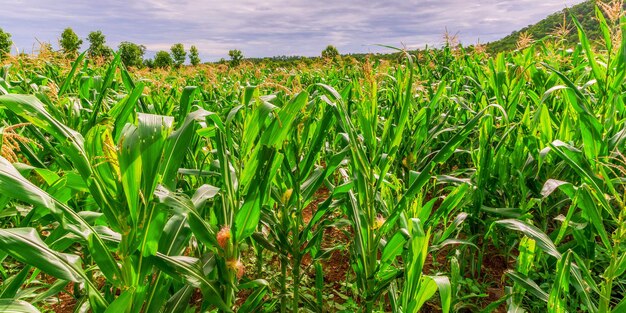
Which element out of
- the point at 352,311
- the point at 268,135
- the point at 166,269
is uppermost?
the point at 268,135

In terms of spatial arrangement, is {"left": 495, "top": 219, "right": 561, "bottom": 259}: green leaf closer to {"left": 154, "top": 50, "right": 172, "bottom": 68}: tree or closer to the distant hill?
the distant hill

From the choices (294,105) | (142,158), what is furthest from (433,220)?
(142,158)

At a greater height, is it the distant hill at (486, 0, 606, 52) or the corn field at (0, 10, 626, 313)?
the distant hill at (486, 0, 606, 52)

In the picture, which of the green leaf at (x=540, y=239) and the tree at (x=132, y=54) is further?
the tree at (x=132, y=54)

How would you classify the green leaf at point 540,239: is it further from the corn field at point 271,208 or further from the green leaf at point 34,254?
the green leaf at point 34,254

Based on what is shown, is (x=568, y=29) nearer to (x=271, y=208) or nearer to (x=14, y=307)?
(x=271, y=208)

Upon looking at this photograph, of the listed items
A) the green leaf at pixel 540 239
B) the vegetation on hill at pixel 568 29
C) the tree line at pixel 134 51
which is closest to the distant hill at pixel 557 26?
the vegetation on hill at pixel 568 29

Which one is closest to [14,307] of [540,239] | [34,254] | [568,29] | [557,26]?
[34,254]

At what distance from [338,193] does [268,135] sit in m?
0.48

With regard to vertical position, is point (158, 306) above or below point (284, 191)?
below

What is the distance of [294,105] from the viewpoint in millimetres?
1397

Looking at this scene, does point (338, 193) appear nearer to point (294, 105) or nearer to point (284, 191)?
point (284, 191)

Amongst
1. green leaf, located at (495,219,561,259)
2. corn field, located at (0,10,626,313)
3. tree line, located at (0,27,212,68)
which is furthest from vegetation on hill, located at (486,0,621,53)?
tree line, located at (0,27,212,68)

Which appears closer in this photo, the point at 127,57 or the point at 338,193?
the point at 338,193
